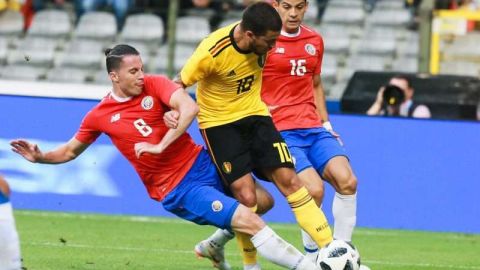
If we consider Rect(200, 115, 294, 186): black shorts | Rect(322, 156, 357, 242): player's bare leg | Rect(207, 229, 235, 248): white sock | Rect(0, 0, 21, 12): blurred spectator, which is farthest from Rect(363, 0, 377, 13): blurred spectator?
Rect(200, 115, 294, 186): black shorts

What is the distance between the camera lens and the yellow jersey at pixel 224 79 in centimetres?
948

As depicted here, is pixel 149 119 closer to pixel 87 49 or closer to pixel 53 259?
pixel 53 259

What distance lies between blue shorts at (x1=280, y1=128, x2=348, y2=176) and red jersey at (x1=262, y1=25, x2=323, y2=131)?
7cm

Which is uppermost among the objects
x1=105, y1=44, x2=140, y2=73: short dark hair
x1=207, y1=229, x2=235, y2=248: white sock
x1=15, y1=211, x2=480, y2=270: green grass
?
x1=105, y1=44, x2=140, y2=73: short dark hair

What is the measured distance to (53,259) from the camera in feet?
35.6

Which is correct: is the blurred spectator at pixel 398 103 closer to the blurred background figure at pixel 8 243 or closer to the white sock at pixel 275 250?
the white sock at pixel 275 250

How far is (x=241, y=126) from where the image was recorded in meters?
9.76

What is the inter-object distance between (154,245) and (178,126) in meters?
3.49

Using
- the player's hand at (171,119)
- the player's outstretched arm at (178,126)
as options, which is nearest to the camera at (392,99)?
the player's outstretched arm at (178,126)

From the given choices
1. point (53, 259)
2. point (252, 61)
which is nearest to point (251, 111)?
point (252, 61)

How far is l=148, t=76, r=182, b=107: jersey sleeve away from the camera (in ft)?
30.5

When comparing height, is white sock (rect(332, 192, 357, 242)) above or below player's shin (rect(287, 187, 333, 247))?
below

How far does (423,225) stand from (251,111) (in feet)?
17.5

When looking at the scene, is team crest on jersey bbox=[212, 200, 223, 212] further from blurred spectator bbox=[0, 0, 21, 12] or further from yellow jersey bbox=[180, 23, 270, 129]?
blurred spectator bbox=[0, 0, 21, 12]
